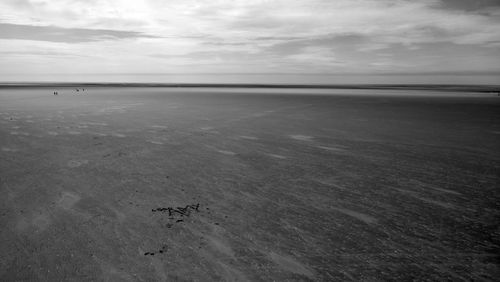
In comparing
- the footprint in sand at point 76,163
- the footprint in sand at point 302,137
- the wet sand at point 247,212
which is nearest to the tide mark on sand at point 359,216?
the wet sand at point 247,212

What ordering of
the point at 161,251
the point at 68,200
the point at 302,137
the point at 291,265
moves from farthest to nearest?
1. the point at 302,137
2. the point at 68,200
3. the point at 161,251
4. the point at 291,265

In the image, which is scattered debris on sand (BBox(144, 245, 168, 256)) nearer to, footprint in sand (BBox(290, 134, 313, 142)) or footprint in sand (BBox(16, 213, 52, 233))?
footprint in sand (BBox(16, 213, 52, 233))

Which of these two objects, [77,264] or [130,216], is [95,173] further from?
[77,264]

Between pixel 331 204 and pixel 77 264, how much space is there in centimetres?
503

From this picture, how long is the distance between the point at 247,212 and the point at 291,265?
2111 mm

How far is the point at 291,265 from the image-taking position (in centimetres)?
468

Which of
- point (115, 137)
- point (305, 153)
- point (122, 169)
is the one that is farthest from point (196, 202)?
point (115, 137)

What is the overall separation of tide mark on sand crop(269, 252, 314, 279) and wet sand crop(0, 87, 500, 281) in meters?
0.03

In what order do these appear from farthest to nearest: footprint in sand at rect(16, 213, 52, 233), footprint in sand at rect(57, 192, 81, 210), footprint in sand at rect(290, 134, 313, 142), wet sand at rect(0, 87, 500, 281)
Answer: footprint in sand at rect(290, 134, 313, 142)
footprint in sand at rect(57, 192, 81, 210)
footprint in sand at rect(16, 213, 52, 233)
wet sand at rect(0, 87, 500, 281)

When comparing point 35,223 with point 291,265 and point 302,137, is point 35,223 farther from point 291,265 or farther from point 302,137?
point 302,137

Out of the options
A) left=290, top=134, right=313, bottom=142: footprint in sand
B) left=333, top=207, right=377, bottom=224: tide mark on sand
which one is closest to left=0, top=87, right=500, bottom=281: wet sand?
left=333, top=207, right=377, bottom=224: tide mark on sand

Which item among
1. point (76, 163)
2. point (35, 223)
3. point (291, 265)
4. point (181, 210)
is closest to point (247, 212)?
point (181, 210)

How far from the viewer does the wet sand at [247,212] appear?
4648 mm

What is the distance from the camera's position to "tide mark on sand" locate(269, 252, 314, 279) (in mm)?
4508
